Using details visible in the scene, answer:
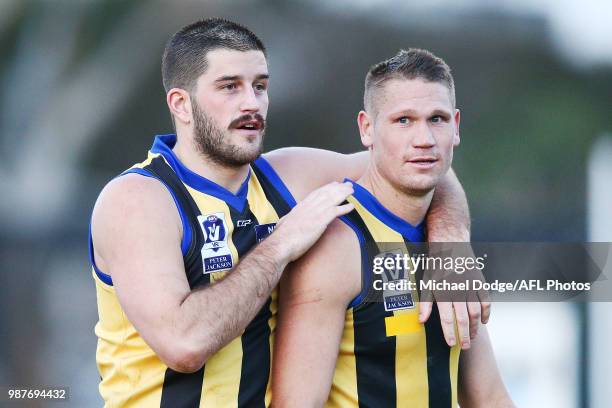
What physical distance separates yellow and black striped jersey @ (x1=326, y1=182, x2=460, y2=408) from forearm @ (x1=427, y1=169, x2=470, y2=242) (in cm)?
17

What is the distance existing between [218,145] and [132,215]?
0.36m

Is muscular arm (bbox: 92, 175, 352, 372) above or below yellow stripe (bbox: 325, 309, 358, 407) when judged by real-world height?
above

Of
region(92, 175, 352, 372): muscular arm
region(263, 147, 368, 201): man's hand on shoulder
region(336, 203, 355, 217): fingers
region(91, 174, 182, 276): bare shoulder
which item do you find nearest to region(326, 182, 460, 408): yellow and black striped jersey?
region(336, 203, 355, 217): fingers

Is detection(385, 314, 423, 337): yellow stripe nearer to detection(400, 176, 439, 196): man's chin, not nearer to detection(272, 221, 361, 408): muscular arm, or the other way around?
detection(272, 221, 361, 408): muscular arm

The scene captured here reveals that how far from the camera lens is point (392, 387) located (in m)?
2.52

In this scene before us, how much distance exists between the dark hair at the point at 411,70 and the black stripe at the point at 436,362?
0.58m

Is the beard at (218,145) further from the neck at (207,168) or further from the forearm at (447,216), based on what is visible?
the forearm at (447,216)

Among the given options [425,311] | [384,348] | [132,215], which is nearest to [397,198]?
[425,311]

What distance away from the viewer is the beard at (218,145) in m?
2.56

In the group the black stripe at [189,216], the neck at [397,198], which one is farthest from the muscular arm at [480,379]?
the black stripe at [189,216]

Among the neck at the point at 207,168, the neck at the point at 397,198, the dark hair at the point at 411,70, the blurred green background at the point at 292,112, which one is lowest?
the neck at the point at 397,198

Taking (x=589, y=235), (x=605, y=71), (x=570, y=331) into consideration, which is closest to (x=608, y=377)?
(x=570, y=331)

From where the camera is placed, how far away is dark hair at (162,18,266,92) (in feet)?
8.57

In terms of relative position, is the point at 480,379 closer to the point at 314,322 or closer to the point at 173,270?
the point at 314,322
